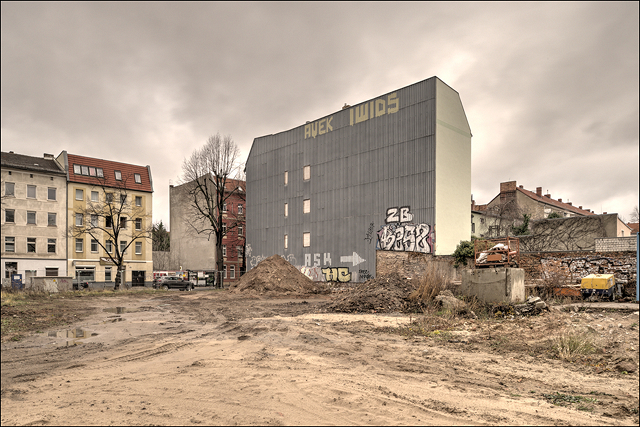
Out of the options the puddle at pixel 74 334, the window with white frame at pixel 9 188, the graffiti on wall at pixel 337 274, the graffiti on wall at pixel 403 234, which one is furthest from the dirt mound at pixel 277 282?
the window with white frame at pixel 9 188

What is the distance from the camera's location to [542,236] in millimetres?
32406

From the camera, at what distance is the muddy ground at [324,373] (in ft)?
16.7

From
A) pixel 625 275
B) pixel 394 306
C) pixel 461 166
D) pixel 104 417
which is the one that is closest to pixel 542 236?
pixel 461 166

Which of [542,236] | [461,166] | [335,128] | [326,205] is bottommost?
[542,236]

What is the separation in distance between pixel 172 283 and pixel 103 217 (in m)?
10.7

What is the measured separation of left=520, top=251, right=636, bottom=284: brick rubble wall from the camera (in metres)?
19.8

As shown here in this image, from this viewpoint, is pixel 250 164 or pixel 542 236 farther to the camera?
pixel 250 164

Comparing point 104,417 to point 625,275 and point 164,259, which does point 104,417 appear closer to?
point 625,275

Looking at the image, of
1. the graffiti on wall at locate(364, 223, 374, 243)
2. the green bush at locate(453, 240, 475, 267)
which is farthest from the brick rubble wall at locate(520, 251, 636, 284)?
the graffiti on wall at locate(364, 223, 374, 243)

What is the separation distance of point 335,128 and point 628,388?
29863 mm

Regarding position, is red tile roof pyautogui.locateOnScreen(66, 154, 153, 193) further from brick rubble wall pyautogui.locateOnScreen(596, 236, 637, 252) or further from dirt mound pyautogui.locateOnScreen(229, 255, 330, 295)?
brick rubble wall pyautogui.locateOnScreen(596, 236, 637, 252)

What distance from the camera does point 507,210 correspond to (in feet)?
168

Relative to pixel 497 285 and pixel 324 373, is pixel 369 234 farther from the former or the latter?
pixel 324 373

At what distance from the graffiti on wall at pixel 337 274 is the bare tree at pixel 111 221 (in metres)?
18.5
